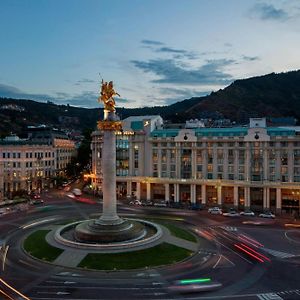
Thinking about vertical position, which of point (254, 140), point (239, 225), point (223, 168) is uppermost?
point (254, 140)

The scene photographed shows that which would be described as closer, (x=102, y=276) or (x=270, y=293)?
(x=270, y=293)

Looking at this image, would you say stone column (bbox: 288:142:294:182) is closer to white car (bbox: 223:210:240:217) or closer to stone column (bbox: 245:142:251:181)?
stone column (bbox: 245:142:251:181)

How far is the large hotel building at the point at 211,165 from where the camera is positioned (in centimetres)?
10450

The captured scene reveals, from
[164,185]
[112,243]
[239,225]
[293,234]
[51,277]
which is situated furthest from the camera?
[164,185]

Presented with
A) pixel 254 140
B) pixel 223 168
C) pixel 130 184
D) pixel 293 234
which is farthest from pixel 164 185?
pixel 293 234

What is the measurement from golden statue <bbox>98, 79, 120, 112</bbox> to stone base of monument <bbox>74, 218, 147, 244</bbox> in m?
20.6

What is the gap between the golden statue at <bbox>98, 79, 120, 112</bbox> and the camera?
217 ft

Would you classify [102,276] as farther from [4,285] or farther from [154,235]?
[154,235]

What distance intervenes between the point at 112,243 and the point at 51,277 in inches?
597

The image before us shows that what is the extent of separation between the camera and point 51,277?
160 feet

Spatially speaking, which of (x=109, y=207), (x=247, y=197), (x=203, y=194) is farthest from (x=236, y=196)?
(x=109, y=207)

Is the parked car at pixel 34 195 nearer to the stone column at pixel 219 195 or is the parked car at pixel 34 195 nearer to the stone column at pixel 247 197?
the stone column at pixel 219 195

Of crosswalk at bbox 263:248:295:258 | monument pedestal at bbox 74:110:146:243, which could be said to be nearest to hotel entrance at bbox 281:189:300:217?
crosswalk at bbox 263:248:295:258

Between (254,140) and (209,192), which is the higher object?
(254,140)
